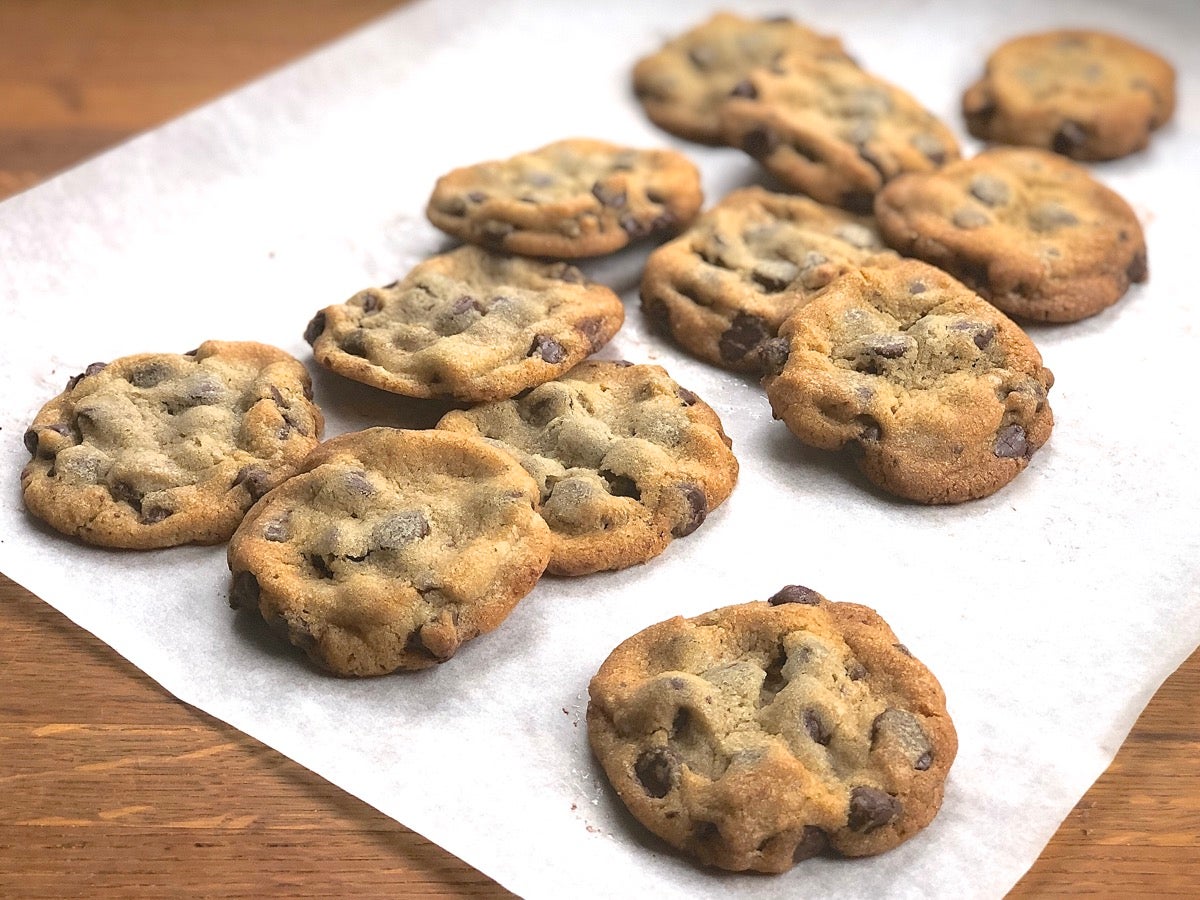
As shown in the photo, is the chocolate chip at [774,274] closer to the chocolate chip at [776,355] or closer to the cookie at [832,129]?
the chocolate chip at [776,355]

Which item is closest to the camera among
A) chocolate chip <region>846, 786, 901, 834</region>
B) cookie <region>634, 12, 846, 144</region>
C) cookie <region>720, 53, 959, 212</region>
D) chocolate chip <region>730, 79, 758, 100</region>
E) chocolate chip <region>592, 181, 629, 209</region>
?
chocolate chip <region>846, 786, 901, 834</region>

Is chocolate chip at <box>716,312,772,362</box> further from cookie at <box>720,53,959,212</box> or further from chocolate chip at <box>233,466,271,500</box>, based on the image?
chocolate chip at <box>233,466,271,500</box>

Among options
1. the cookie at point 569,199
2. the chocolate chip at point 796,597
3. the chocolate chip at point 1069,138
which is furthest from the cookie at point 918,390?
the chocolate chip at point 1069,138

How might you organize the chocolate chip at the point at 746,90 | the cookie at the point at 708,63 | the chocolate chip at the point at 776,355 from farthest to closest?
the cookie at the point at 708,63, the chocolate chip at the point at 746,90, the chocolate chip at the point at 776,355

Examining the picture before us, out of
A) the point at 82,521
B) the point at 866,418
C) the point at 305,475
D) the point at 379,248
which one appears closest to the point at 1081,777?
the point at 866,418

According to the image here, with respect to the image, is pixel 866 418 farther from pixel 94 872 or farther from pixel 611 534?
pixel 94 872

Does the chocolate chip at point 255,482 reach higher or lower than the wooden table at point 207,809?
higher

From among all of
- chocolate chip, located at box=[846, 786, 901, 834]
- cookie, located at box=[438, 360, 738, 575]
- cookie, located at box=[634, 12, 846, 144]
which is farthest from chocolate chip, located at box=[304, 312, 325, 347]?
chocolate chip, located at box=[846, 786, 901, 834]
